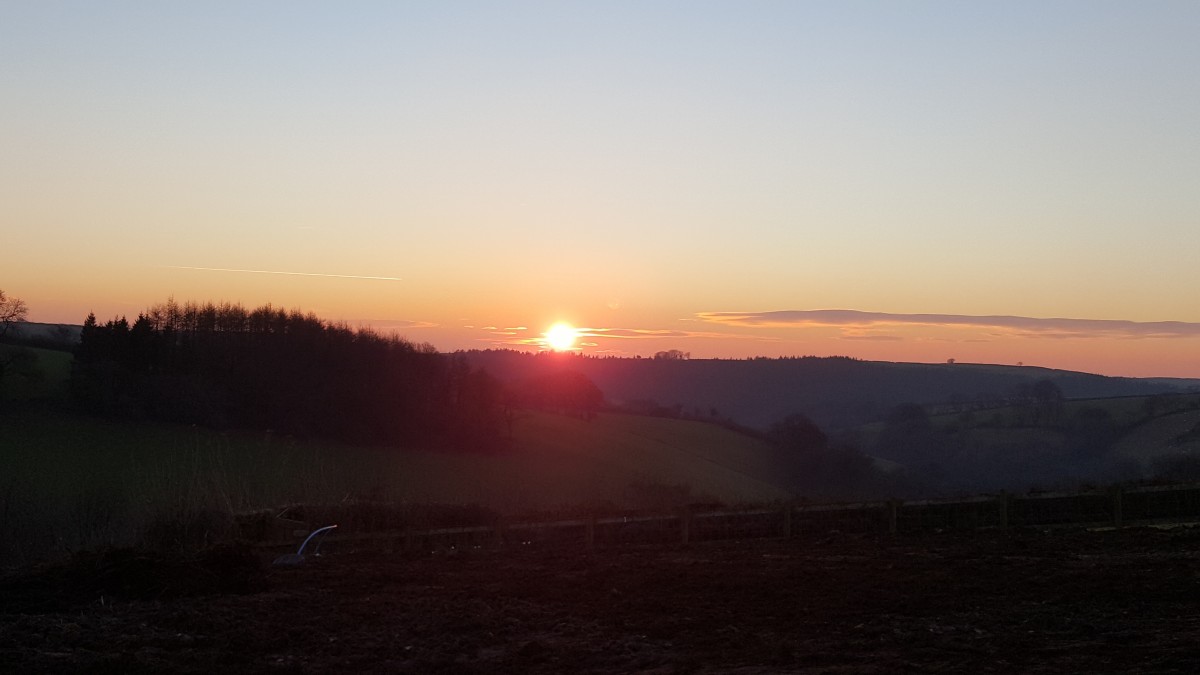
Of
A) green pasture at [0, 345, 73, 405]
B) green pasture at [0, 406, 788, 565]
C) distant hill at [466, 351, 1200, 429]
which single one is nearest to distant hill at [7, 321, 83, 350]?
green pasture at [0, 345, 73, 405]

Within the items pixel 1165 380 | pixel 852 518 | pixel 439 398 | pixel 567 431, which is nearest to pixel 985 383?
pixel 1165 380

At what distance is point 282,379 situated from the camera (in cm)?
5216

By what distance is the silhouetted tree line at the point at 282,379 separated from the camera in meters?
48.9

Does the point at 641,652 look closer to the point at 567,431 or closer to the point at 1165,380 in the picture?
the point at 567,431

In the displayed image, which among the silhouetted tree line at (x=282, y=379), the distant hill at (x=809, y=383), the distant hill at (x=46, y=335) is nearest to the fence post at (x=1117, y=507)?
the silhouetted tree line at (x=282, y=379)

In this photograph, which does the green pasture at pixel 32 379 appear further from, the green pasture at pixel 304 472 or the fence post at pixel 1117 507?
the fence post at pixel 1117 507

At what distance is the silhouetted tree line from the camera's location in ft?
160

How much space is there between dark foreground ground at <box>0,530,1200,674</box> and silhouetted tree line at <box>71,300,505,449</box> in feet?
127

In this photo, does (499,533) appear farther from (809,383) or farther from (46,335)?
(809,383)

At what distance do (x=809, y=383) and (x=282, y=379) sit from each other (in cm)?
7243

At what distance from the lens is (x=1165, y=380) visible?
125875 mm

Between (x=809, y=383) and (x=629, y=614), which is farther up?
(x=629, y=614)

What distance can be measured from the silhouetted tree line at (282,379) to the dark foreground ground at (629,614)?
38.8m

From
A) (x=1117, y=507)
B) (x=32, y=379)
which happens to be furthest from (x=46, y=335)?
(x=1117, y=507)
